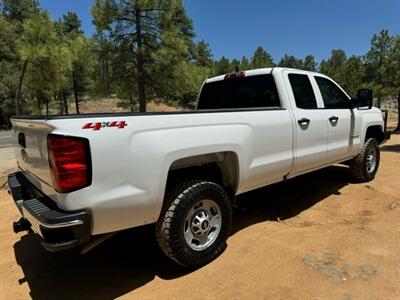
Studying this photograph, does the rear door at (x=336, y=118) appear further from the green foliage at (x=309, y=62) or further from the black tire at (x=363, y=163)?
the green foliage at (x=309, y=62)

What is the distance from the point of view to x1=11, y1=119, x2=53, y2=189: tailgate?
2432 mm

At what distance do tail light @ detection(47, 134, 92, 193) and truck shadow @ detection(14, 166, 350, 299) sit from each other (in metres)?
1.13

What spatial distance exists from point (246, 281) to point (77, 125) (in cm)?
196

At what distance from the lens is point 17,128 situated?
3209mm

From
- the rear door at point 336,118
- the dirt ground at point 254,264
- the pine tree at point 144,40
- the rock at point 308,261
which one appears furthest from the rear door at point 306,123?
the pine tree at point 144,40

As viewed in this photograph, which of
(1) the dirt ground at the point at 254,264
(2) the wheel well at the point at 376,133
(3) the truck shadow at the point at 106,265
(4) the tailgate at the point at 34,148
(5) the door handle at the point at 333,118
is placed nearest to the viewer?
(4) the tailgate at the point at 34,148

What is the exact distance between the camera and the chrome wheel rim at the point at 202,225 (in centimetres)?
306

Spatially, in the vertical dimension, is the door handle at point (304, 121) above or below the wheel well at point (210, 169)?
above

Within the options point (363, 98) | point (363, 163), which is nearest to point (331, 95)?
point (363, 98)

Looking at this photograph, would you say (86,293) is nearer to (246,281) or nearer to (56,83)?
(246,281)

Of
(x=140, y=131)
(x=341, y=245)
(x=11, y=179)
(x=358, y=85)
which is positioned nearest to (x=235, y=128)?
(x=140, y=131)

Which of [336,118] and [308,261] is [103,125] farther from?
[336,118]

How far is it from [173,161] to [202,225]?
31.8 inches

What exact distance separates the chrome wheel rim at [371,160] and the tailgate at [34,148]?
551 cm
